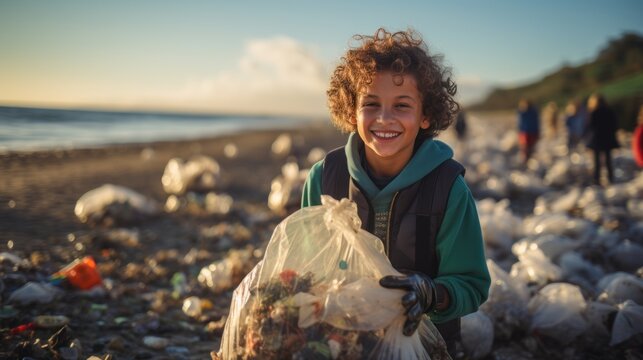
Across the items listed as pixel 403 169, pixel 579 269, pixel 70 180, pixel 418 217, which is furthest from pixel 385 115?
pixel 70 180

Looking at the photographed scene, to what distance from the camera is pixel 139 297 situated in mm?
3090

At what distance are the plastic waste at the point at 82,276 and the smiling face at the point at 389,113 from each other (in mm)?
2452

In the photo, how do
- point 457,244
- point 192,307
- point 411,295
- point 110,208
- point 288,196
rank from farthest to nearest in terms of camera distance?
point 288,196 → point 110,208 → point 192,307 → point 457,244 → point 411,295

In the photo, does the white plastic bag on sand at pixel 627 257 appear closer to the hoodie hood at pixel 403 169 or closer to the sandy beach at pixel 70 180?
the hoodie hood at pixel 403 169

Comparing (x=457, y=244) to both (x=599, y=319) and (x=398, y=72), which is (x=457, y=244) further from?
(x=599, y=319)

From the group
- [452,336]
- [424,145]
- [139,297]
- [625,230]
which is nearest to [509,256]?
[625,230]

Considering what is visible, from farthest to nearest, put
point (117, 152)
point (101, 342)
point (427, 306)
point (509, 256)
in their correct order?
1. point (117, 152)
2. point (509, 256)
3. point (101, 342)
4. point (427, 306)

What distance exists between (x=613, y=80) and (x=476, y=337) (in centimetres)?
4253

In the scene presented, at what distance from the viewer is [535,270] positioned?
2881mm

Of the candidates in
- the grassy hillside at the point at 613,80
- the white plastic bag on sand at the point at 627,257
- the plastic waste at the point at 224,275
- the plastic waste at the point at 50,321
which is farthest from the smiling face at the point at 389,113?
the grassy hillside at the point at 613,80

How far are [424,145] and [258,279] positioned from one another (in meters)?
0.85

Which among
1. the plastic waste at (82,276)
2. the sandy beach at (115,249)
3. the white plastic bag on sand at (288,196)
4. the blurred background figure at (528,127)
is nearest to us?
the sandy beach at (115,249)

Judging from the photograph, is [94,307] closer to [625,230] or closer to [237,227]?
[237,227]

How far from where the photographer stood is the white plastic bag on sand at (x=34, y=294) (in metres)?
2.63
